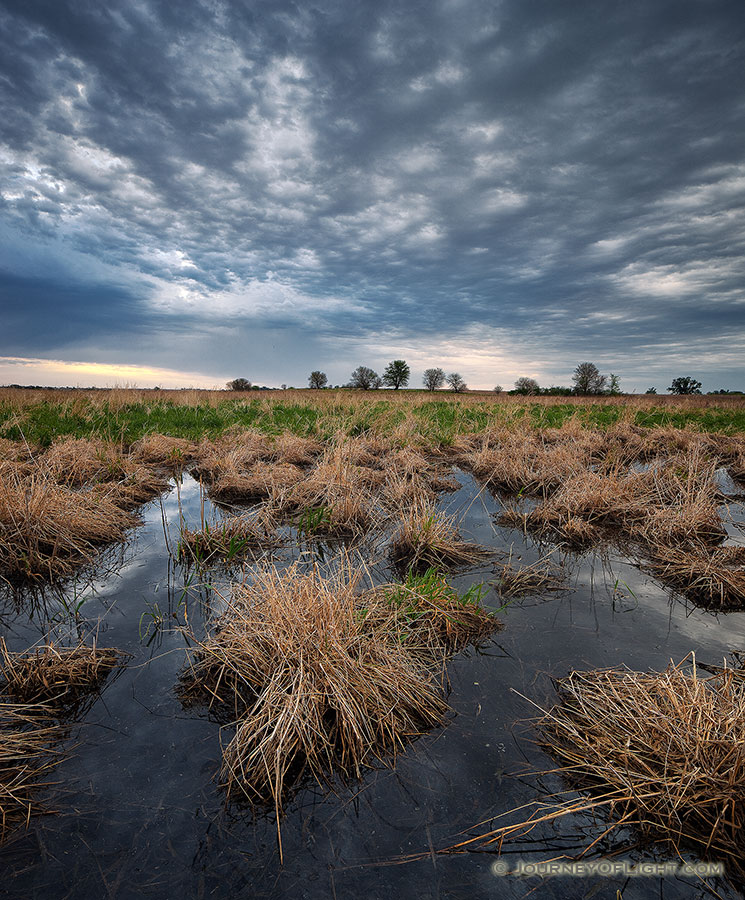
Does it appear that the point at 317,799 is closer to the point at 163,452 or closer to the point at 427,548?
the point at 427,548

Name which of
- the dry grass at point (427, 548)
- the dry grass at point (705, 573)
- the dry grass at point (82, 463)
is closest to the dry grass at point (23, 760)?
the dry grass at point (427, 548)

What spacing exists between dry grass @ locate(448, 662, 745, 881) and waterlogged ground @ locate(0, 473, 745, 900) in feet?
0.30

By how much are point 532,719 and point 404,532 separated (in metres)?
2.55

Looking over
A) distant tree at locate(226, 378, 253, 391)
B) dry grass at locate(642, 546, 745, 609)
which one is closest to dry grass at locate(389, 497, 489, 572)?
dry grass at locate(642, 546, 745, 609)

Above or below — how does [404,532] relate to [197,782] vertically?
above

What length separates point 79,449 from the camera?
26.0 feet

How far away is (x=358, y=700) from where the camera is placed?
235 centimetres

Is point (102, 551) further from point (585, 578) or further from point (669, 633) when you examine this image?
A: point (669, 633)

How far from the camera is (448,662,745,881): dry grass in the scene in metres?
1.74

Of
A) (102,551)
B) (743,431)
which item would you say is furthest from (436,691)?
(743,431)

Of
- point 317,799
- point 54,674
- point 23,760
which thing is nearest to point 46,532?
point 54,674

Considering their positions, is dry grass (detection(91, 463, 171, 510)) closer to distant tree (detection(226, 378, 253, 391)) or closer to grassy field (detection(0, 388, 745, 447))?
grassy field (detection(0, 388, 745, 447))

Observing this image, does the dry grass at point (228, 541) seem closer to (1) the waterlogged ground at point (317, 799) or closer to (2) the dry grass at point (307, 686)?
(1) the waterlogged ground at point (317, 799)

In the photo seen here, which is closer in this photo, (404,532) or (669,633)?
(669,633)
